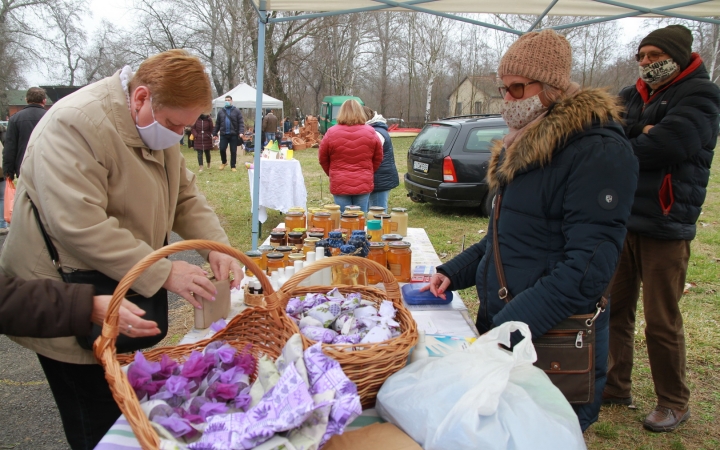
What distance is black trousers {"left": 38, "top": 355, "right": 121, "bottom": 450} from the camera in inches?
62.3

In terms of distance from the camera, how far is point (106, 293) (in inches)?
60.6

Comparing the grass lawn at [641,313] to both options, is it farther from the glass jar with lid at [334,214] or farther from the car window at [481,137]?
the glass jar with lid at [334,214]

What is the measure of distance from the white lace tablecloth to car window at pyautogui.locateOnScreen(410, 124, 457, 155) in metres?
2.15

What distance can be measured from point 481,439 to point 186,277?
3.03 ft

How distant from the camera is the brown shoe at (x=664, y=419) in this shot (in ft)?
9.01

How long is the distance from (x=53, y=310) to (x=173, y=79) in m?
0.72

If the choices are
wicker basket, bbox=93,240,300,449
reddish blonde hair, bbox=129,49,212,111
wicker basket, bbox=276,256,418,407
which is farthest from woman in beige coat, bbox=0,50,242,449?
wicker basket, bbox=276,256,418,407

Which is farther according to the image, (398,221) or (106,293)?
(398,221)

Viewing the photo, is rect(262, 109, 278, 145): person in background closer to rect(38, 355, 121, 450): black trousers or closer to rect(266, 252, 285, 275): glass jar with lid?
rect(266, 252, 285, 275): glass jar with lid

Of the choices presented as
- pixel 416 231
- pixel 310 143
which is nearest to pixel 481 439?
pixel 416 231

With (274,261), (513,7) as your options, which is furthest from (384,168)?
(274,261)

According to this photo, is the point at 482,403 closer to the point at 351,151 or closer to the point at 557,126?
the point at 557,126

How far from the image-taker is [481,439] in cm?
Answer: 102

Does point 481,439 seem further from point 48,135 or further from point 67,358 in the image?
point 48,135
